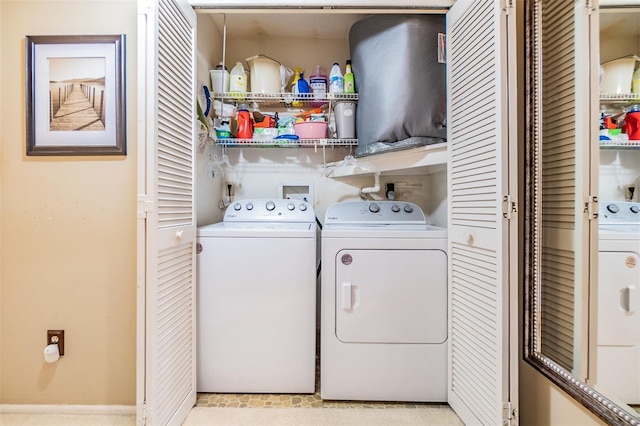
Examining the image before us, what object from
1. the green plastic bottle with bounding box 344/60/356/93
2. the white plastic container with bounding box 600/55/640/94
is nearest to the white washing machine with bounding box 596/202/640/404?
the white plastic container with bounding box 600/55/640/94

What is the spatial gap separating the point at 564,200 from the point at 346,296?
1.03m

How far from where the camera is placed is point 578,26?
40.3 inches

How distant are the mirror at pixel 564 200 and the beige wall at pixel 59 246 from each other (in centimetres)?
187

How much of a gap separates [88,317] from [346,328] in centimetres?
133

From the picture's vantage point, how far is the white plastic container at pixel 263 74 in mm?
1904

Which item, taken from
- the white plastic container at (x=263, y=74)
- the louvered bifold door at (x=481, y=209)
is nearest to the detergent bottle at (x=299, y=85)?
the white plastic container at (x=263, y=74)

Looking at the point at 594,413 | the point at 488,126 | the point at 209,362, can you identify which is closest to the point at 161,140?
the point at 209,362

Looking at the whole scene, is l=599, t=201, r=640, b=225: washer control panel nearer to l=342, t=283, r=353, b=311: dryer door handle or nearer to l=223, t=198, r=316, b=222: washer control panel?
l=342, t=283, r=353, b=311: dryer door handle

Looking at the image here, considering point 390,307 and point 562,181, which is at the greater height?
point 562,181

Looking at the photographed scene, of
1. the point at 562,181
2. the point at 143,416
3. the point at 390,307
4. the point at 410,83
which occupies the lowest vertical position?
the point at 143,416

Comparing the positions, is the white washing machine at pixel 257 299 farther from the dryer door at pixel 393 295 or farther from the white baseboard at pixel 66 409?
the white baseboard at pixel 66 409

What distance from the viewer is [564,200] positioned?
3.57 feet

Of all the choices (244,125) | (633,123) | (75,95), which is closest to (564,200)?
(633,123)

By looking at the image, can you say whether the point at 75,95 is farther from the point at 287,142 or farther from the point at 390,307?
the point at 390,307
